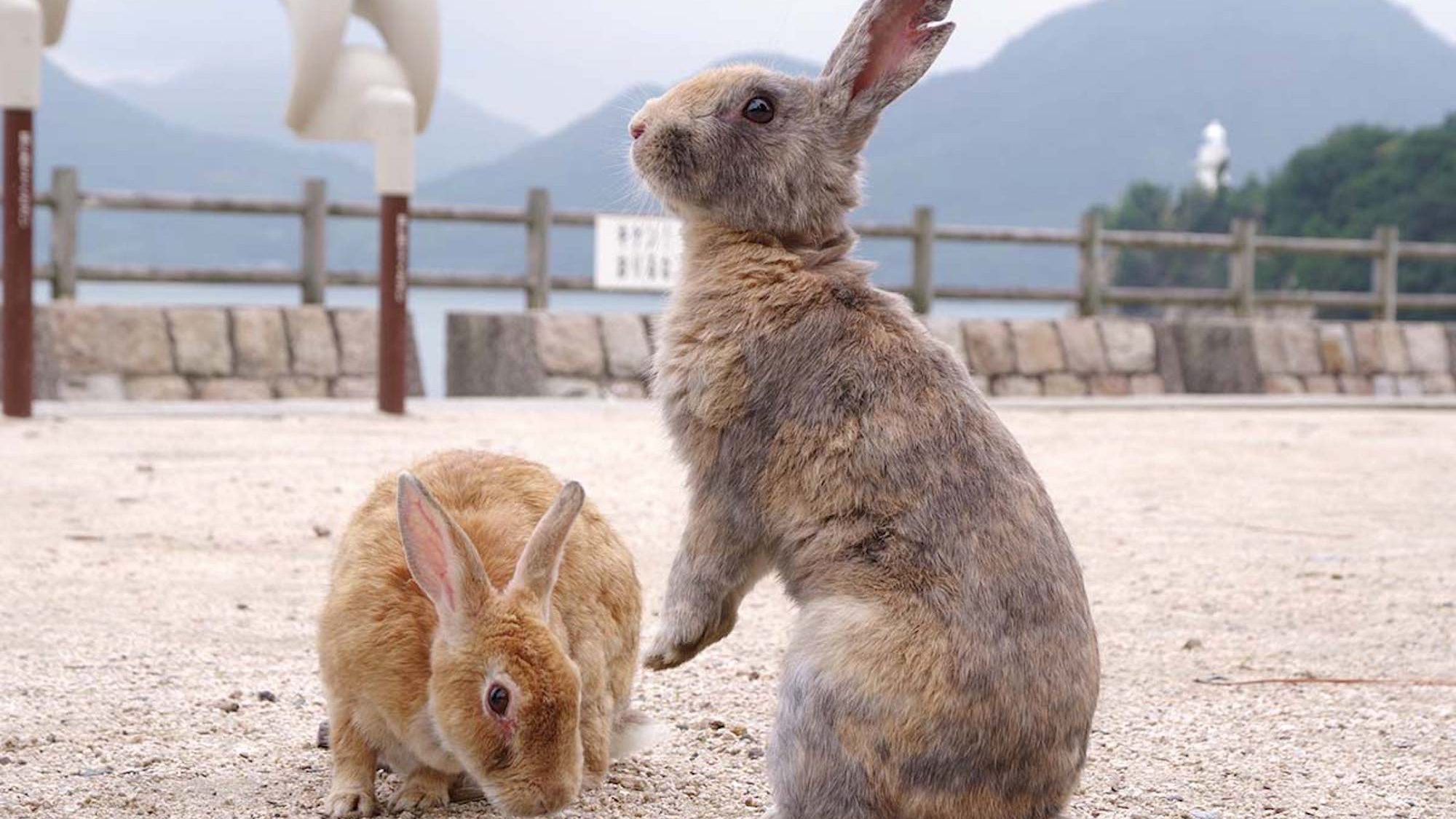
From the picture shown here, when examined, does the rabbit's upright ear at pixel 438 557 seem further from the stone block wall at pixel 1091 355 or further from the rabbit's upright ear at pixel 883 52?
the stone block wall at pixel 1091 355

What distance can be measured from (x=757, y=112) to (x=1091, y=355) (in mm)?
14130

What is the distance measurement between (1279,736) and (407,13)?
25.8 ft

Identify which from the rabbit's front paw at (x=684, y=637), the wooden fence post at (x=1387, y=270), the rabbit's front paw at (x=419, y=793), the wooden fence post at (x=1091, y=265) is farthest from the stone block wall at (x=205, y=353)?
the wooden fence post at (x=1387, y=270)

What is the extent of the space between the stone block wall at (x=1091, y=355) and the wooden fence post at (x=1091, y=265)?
0.86 feet

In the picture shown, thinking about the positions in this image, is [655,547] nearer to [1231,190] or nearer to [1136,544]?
[1136,544]

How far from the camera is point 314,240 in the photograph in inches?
551

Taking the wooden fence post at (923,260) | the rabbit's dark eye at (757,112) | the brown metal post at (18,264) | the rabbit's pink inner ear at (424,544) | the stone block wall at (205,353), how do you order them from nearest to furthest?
1. the rabbit's pink inner ear at (424,544)
2. the rabbit's dark eye at (757,112)
3. the brown metal post at (18,264)
4. the stone block wall at (205,353)
5. the wooden fence post at (923,260)

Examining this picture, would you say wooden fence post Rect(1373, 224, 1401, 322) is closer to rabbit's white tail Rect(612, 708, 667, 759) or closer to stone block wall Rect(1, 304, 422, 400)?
stone block wall Rect(1, 304, 422, 400)

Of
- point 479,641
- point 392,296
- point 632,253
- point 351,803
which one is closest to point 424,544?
point 479,641

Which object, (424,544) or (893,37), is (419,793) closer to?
(424,544)

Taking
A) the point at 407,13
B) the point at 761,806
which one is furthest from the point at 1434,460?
the point at 761,806

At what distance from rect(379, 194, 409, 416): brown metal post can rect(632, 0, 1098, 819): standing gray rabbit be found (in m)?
7.88

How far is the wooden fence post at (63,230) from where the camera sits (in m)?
13.1

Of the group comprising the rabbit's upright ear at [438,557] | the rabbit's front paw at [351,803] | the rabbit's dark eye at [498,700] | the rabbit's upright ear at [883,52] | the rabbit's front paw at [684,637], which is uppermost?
the rabbit's upright ear at [883,52]
